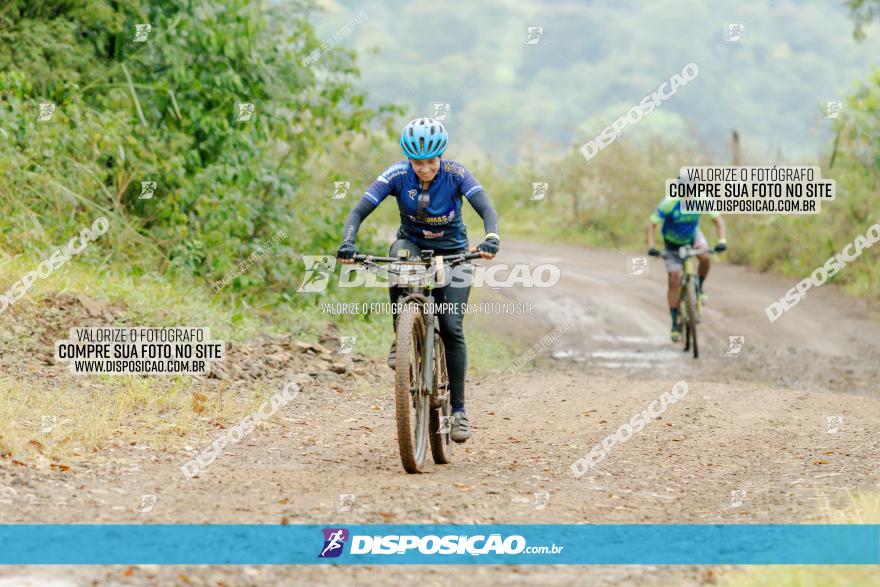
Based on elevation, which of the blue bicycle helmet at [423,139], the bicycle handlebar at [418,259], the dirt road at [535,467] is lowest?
the dirt road at [535,467]

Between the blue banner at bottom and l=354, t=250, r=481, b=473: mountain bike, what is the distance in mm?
1278

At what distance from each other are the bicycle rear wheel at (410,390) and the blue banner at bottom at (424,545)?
1177 millimetres

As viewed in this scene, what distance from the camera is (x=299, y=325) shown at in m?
13.0

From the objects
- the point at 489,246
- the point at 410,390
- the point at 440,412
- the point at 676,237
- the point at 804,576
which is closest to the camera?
the point at 804,576

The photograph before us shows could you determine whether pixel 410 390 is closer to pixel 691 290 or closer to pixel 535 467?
pixel 535 467

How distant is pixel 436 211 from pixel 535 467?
1.88 meters

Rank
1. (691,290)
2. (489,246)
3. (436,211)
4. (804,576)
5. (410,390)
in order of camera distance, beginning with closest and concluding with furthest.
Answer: (804,576) < (410,390) < (489,246) < (436,211) < (691,290)

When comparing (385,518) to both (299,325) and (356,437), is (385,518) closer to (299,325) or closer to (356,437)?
(356,437)

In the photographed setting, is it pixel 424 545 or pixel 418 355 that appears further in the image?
pixel 418 355

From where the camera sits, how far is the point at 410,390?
22.7 feet

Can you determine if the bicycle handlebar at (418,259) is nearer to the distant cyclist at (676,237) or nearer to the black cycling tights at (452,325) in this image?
the black cycling tights at (452,325)

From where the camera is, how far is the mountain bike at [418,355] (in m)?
6.81

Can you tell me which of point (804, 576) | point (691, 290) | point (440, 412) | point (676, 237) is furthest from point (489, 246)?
point (676, 237)

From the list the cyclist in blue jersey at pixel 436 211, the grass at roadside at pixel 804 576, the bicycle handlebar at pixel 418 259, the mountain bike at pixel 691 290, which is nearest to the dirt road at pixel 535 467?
the grass at roadside at pixel 804 576
